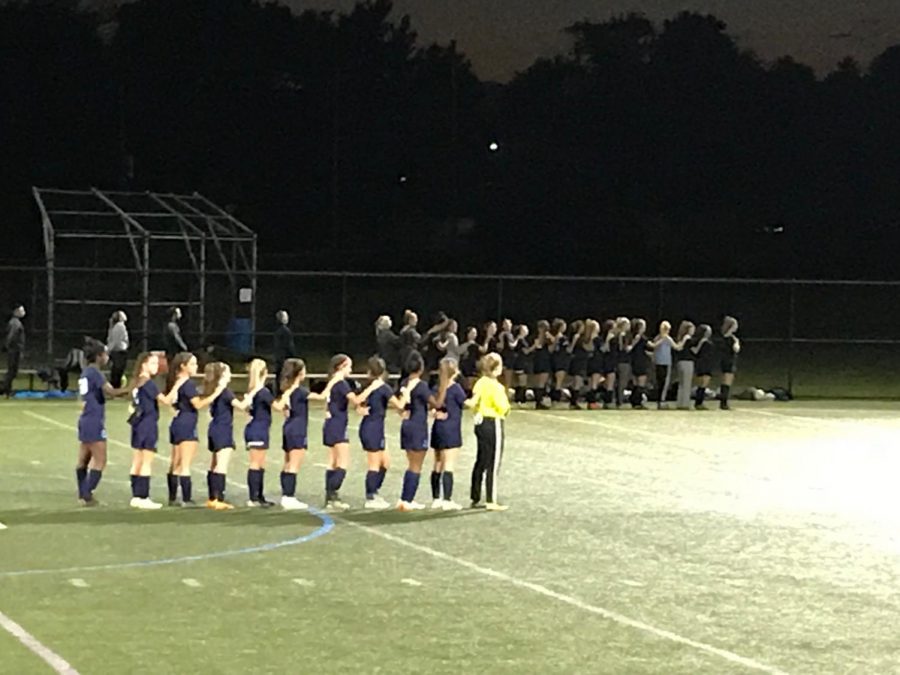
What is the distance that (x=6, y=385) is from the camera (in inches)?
1206

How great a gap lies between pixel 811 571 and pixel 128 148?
2209 inches

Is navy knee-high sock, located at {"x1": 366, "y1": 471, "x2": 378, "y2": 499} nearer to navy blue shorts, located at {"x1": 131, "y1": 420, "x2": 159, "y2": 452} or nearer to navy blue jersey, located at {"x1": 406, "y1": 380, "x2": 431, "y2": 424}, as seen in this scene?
navy blue jersey, located at {"x1": 406, "y1": 380, "x2": 431, "y2": 424}

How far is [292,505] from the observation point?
16.7 metres

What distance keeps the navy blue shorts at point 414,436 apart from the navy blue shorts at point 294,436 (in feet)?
3.32

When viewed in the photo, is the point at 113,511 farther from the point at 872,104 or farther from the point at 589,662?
the point at 872,104

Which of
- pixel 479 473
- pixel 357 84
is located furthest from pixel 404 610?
pixel 357 84

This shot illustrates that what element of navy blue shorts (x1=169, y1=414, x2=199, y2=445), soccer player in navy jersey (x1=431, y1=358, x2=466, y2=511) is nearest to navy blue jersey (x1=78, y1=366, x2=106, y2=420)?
navy blue shorts (x1=169, y1=414, x2=199, y2=445)

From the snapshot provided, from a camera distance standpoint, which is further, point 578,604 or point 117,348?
point 117,348

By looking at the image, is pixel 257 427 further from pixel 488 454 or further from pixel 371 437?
pixel 488 454

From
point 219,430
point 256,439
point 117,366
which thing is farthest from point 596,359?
point 219,430

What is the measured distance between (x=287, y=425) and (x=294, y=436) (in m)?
0.19

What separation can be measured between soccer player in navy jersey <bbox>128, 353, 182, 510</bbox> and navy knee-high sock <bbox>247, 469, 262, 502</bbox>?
905mm

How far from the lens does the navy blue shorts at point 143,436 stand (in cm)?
1644

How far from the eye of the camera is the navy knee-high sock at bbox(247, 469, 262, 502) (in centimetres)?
1681
